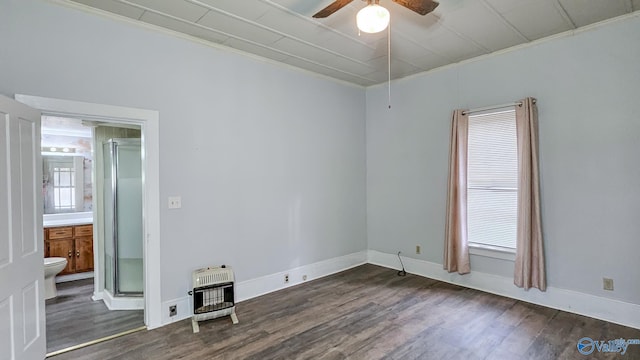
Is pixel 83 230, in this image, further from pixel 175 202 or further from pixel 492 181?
pixel 492 181

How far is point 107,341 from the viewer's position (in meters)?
2.69

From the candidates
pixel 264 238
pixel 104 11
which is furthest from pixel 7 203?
pixel 264 238

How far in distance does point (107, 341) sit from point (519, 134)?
4607 millimetres

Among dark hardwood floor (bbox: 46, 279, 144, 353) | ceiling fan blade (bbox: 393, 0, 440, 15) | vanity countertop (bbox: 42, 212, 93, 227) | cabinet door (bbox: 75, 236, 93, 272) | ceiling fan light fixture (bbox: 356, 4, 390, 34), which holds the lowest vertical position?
dark hardwood floor (bbox: 46, 279, 144, 353)

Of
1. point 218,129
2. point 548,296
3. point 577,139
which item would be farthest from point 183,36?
point 548,296

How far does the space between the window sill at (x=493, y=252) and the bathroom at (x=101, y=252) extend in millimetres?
3842

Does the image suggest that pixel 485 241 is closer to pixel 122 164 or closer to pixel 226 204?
pixel 226 204

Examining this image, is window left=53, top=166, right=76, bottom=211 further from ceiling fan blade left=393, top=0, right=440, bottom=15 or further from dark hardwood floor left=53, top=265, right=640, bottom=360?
ceiling fan blade left=393, top=0, right=440, bottom=15

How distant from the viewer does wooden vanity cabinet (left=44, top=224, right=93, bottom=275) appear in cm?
443

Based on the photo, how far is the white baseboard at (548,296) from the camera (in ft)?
9.48

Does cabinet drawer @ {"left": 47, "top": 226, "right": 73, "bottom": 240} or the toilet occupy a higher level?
cabinet drawer @ {"left": 47, "top": 226, "right": 73, "bottom": 240}

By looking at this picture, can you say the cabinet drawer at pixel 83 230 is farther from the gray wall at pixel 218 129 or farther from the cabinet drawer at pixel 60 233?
the gray wall at pixel 218 129

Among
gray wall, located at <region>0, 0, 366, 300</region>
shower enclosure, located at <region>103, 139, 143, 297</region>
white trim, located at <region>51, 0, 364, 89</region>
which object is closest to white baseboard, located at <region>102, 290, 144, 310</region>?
shower enclosure, located at <region>103, 139, 143, 297</region>

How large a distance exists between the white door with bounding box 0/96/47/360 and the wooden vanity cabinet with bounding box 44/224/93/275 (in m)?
2.71
